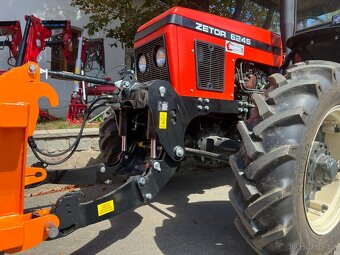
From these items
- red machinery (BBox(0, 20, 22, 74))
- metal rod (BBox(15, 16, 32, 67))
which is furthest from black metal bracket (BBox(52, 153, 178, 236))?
red machinery (BBox(0, 20, 22, 74))

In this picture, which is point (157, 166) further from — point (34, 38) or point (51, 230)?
point (34, 38)

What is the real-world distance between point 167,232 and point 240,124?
4.44ft

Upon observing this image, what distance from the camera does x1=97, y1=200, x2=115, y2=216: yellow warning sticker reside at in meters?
2.48

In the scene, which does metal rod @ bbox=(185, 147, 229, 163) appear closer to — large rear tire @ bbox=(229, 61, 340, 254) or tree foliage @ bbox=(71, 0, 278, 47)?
large rear tire @ bbox=(229, 61, 340, 254)

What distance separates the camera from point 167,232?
328 centimetres

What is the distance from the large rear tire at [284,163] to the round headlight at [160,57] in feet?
3.35

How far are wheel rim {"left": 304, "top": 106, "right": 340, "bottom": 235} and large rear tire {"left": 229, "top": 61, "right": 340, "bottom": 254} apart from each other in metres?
0.02

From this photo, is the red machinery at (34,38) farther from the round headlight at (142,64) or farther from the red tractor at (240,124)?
the round headlight at (142,64)

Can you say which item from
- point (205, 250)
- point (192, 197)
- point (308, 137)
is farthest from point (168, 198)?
point (308, 137)

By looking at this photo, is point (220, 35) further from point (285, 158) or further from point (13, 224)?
point (13, 224)

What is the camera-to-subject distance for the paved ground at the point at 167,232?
2.94 metres

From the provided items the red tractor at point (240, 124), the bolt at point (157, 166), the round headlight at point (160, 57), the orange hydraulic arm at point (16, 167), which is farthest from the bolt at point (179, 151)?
the orange hydraulic arm at point (16, 167)

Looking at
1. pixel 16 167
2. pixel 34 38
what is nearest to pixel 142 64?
pixel 16 167

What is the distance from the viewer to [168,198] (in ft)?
14.1
